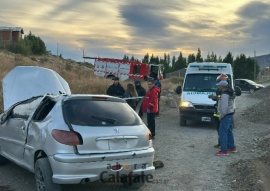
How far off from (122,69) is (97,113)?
21.9 metres

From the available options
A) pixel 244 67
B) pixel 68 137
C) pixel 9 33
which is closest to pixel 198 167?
pixel 68 137

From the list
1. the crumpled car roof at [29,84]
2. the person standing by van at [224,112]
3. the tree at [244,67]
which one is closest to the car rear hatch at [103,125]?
the crumpled car roof at [29,84]

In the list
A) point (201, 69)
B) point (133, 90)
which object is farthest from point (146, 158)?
point (201, 69)

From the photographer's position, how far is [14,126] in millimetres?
6613

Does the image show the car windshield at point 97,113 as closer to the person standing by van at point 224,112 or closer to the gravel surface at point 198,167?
the gravel surface at point 198,167

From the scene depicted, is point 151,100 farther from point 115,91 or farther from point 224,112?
point 115,91

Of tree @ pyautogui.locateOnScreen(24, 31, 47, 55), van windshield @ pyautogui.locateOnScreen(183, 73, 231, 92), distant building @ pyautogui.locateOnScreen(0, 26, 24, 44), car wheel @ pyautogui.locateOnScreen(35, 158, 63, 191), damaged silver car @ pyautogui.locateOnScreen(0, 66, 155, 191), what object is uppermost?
distant building @ pyautogui.locateOnScreen(0, 26, 24, 44)

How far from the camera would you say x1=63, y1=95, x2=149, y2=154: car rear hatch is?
520cm

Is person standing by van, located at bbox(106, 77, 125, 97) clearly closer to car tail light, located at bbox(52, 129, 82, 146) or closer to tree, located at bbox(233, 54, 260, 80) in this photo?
car tail light, located at bbox(52, 129, 82, 146)

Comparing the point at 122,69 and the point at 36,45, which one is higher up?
the point at 36,45

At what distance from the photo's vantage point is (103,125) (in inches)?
212

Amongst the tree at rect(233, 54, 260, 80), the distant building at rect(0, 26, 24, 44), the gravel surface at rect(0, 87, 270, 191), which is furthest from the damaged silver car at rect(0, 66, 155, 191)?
the tree at rect(233, 54, 260, 80)

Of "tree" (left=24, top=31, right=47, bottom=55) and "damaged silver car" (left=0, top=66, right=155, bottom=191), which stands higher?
"tree" (left=24, top=31, right=47, bottom=55)

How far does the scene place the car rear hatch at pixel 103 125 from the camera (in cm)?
520
